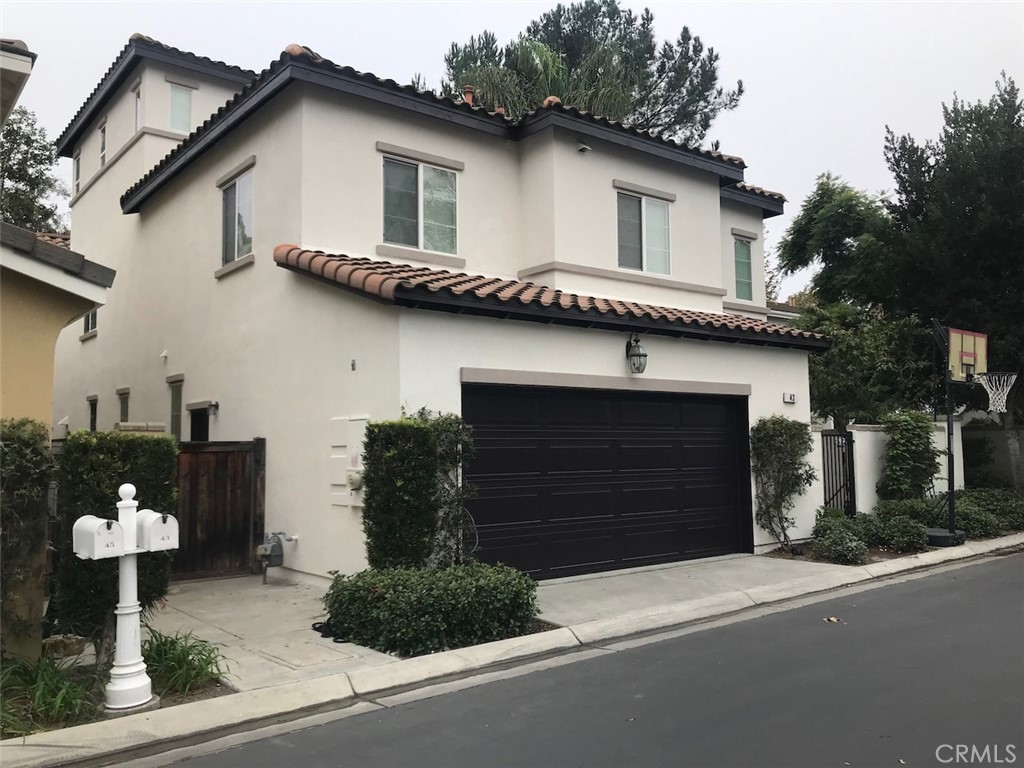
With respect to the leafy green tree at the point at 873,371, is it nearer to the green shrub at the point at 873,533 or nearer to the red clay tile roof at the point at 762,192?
the red clay tile roof at the point at 762,192

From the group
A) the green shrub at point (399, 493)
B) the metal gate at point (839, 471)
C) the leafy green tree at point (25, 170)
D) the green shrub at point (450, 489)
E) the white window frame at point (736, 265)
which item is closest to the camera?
the green shrub at point (399, 493)

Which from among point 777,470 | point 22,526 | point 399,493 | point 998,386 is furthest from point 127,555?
point 998,386

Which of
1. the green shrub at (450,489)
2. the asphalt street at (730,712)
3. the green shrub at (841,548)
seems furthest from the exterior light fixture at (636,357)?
the asphalt street at (730,712)

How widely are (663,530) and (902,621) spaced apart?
3712mm

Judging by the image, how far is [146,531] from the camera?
554 centimetres

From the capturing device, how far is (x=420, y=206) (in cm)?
1157

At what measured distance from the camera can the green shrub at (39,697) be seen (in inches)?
198

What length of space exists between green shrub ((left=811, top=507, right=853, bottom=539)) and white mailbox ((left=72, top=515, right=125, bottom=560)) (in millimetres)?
10227

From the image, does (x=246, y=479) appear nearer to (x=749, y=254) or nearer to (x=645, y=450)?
(x=645, y=450)

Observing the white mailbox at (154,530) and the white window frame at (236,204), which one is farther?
the white window frame at (236,204)

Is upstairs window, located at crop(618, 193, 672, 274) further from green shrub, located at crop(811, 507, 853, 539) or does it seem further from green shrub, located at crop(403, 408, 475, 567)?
green shrub, located at crop(403, 408, 475, 567)

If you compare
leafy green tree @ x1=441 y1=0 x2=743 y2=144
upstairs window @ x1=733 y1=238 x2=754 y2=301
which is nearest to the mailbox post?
upstairs window @ x1=733 y1=238 x2=754 y2=301

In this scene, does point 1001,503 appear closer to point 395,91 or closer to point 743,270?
point 743,270

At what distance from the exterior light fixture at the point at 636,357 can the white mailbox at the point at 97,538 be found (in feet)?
22.5
